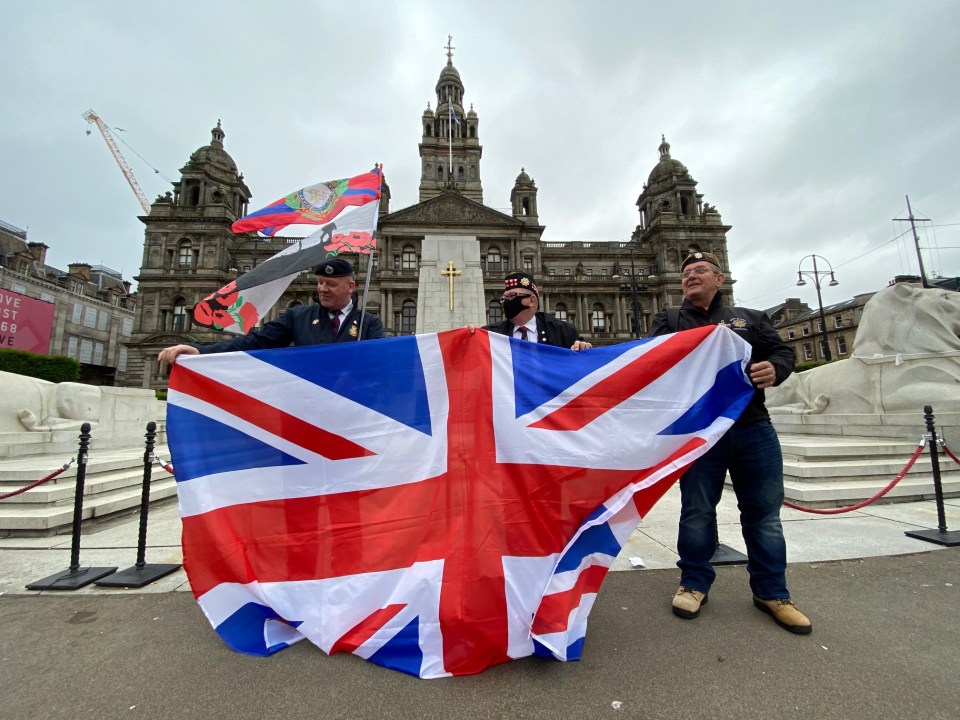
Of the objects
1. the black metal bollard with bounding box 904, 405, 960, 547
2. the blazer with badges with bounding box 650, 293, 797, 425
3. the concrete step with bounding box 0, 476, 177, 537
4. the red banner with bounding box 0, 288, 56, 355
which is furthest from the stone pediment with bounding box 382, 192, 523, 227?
the blazer with badges with bounding box 650, 293, 797, 425

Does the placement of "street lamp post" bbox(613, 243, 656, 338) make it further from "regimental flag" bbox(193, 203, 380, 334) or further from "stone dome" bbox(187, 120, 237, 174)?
"stone dome" bbox(187, 120, 237, 174)

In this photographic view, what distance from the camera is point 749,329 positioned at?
284cm

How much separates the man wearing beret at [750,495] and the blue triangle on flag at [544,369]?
0.45m

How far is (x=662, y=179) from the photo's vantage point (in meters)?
54.2

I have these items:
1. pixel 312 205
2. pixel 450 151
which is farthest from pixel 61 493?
pixel 450 151

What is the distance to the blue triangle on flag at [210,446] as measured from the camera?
97.7 inches

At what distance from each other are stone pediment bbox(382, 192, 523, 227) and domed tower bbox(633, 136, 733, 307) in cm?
1714

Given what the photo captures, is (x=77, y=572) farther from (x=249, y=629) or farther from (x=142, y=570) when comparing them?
(x=249, y=629)

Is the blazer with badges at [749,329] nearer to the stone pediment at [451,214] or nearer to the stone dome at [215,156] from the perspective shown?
the stone pediment at [451,214]

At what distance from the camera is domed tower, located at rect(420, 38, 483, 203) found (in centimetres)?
6050

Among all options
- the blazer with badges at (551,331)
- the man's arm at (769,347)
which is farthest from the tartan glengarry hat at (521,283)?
the man's arm at (769,347)

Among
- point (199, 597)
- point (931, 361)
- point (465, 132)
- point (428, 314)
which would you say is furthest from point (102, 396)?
point (465, 132)

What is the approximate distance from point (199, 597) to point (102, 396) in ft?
24.8

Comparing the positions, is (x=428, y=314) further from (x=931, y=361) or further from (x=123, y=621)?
(x=931, y=361)
